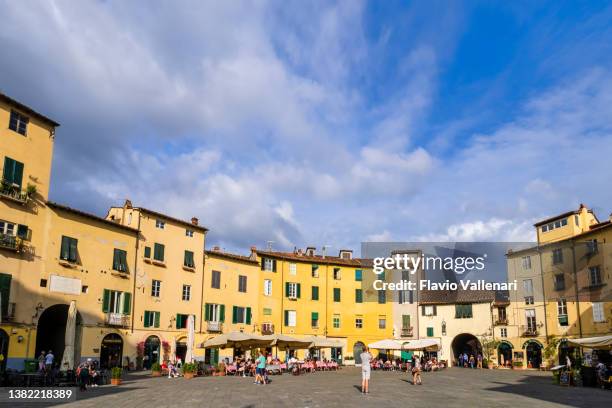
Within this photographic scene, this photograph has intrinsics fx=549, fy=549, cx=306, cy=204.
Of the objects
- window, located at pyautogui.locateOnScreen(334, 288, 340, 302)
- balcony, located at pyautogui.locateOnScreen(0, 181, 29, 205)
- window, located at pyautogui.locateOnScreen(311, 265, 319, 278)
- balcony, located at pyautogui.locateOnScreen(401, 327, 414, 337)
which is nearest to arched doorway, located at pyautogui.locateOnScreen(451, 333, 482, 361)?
balcony, located at pyautogui.locateOnScreen(401, 327, 414, 337)

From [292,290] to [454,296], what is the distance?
18421 millimetres

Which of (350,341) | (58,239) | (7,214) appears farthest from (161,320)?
(350,341)

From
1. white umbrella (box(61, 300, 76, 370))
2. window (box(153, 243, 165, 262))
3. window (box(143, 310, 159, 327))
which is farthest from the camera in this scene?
window (box(153, 243, 165, 262))

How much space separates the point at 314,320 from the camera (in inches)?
2216

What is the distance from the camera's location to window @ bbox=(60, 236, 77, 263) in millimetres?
33194

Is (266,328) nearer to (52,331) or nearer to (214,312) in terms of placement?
(214,312)

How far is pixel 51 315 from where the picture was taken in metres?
35.3

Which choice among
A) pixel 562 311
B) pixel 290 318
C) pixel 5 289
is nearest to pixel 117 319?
pixel 5 289

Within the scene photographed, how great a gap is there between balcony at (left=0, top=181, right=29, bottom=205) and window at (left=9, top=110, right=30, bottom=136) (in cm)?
345

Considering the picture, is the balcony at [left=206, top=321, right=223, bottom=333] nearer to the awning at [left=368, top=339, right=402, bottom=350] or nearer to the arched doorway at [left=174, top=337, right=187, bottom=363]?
the arched doorway at [left=174, top=337, right=187, bottom=363]

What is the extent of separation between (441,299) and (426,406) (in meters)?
43.8

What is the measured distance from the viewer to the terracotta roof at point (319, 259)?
54.3 metres

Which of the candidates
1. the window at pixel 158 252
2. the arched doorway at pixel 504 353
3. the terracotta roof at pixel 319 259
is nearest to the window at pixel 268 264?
→ the terracotta roof at pixel 319 259

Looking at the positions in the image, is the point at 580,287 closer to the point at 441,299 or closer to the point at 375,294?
the point at 441,299
